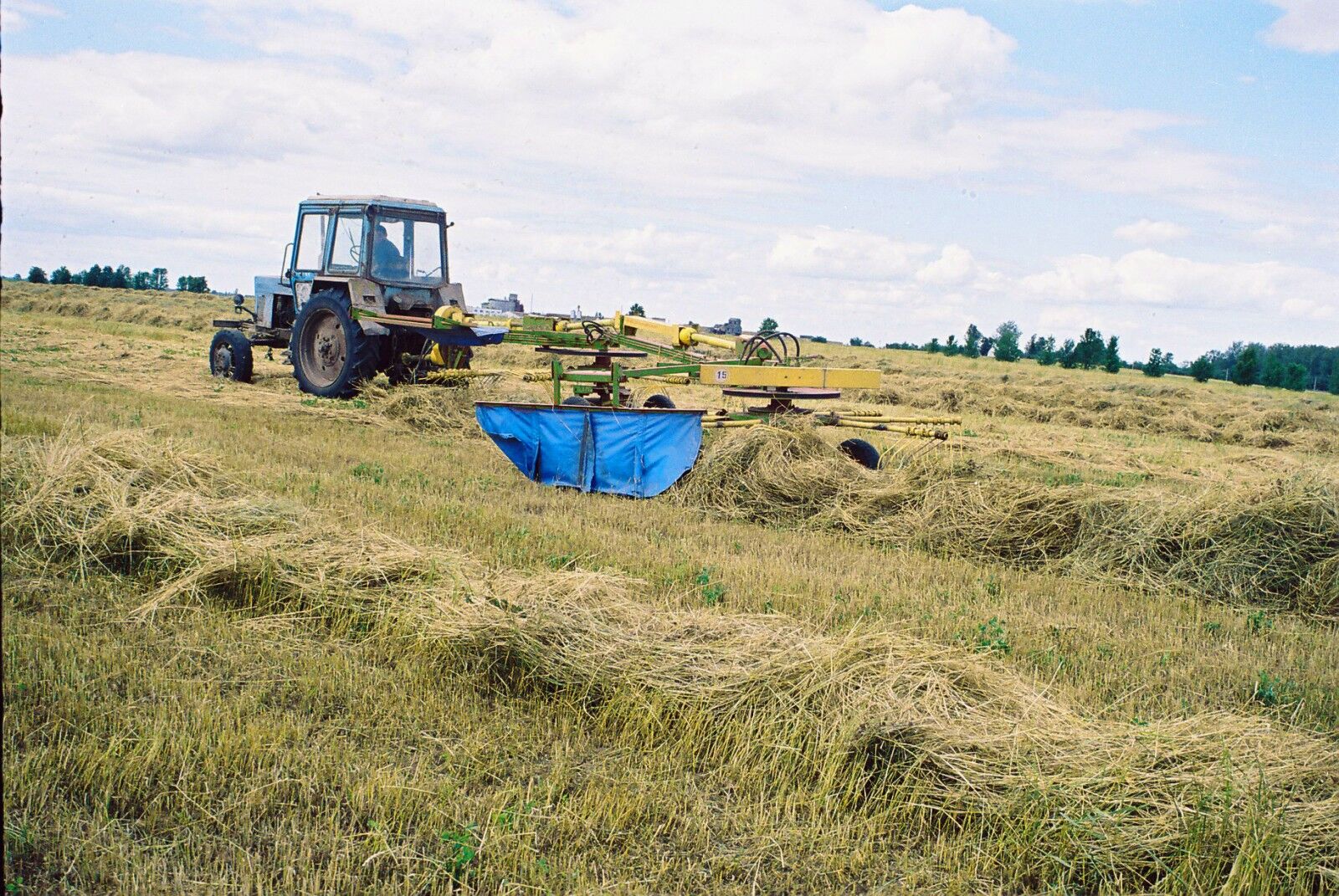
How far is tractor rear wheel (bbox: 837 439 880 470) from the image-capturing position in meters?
9.80

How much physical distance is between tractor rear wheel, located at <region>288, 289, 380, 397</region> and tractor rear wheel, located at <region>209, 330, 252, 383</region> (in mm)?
1378

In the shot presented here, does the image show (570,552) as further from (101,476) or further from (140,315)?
(140,315)

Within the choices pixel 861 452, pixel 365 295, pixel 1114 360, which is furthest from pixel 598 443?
pixel 1114 360

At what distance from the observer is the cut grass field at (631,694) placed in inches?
128

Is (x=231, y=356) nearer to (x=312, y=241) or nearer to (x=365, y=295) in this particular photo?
(x=312, y=241)

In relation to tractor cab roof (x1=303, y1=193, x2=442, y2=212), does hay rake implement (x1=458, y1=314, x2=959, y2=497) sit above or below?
below

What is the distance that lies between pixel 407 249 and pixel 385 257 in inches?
15.1

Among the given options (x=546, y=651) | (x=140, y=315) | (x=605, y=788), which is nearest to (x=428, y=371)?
(x=546, y=651)

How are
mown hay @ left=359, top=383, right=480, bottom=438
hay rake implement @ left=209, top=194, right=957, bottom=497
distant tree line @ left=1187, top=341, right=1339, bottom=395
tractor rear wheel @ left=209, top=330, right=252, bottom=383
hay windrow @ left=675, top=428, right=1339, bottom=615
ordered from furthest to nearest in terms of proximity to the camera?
distant tree line @ left=1187, top=341, right=1339, bottom=395, tractor rear wheel @ left=209, top=330, right=252, bottom=383, mown hay @ left=359, top=383, right=480, bottom=438, hay rake implement @ left=209, top=194, right=957, bottom=497, hay windrow @ left=675, top=428, right=1339, bottom=615

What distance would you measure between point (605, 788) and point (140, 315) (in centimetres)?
3317

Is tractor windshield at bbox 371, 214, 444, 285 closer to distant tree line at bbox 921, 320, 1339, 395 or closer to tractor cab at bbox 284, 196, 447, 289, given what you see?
tractor cab at bbox 284, 196, 447, 289

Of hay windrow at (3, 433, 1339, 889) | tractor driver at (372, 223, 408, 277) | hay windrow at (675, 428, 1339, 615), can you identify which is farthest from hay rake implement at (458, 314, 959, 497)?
tractor driver at (372, 223, 408, 277)

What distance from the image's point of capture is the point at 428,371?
1439cm

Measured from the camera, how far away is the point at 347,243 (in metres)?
15.1
